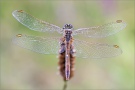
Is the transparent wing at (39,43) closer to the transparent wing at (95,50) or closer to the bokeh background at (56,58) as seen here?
the transparent wing at (95,50)

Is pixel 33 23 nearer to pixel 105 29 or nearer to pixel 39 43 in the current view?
pixel 39 43

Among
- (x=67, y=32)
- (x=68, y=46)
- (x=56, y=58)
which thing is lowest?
(x=56, y=58)

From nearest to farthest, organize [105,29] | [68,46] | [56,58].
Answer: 1. [68,46]
2. [105,29]
3. [56,58]

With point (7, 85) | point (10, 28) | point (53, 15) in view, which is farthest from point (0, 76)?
point (53, 15)

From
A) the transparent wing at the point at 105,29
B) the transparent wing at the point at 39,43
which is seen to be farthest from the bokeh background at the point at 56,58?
the transparent wing at the point at 39,43

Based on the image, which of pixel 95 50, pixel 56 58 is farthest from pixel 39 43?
pixel 56 58

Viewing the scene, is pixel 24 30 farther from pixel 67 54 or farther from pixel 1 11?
pixel 67 54
